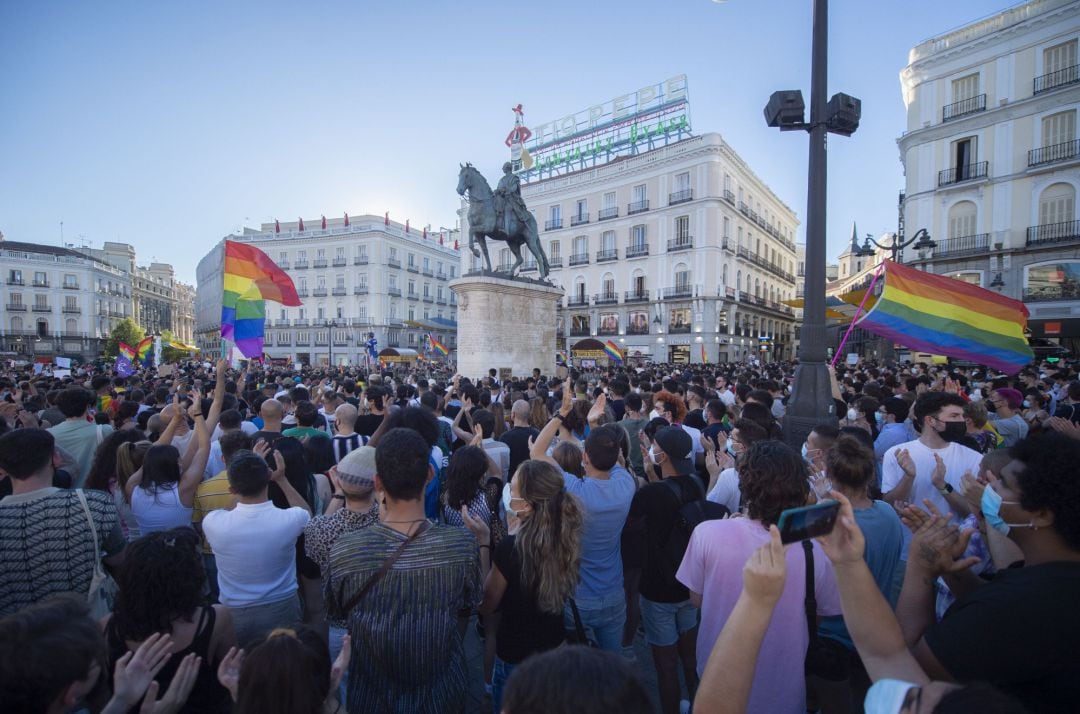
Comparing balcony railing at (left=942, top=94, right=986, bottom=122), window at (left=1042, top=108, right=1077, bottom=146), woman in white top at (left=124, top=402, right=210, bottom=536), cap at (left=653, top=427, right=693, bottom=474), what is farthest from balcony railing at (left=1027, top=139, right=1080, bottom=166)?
woman in white top at (left=124, top=402, right=210, bottom=536)

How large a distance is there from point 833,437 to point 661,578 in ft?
6.12

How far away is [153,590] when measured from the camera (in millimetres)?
1846

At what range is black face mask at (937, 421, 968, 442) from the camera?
3.81 metres

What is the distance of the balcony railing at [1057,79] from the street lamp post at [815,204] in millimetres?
25582

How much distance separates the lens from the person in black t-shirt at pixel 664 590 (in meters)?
3.08

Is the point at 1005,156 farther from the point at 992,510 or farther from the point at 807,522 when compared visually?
the point at 807,522

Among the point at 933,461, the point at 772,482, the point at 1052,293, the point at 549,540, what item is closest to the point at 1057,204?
the point at 1052,293

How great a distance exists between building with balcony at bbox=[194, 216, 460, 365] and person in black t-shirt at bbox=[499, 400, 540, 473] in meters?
49.6

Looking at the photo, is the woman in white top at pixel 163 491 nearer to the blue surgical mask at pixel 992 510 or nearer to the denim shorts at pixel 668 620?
the denim shorts at pixel 668 620

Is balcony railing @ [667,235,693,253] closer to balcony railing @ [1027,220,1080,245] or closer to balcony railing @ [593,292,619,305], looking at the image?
balcony railing @ [593,292,619,305]

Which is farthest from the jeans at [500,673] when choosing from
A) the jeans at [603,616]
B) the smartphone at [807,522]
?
the smartphone at [807,522]

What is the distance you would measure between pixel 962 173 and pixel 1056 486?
31116mm

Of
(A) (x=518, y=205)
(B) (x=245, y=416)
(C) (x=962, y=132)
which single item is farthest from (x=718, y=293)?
(B) (x=245, y=416)

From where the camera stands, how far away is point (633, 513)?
10.5 ft
